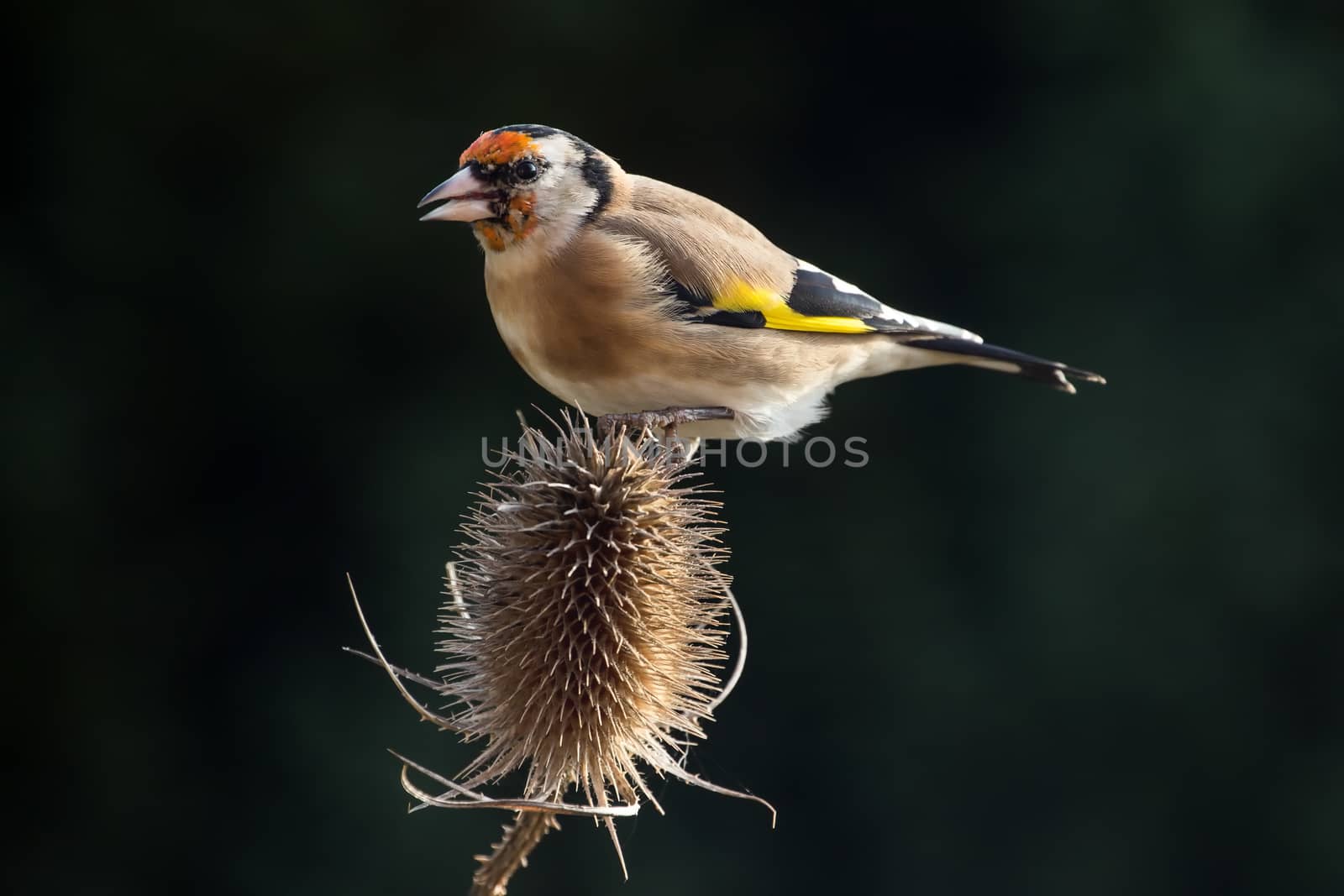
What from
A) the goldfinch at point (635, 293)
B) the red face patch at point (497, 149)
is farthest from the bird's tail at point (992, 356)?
the red face patch at point (497, 149)

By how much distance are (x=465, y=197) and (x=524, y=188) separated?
0.42ft

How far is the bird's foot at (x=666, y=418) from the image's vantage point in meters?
2.30

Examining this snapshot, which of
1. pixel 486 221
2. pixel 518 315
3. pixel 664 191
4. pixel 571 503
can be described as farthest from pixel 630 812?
pixel 664 191

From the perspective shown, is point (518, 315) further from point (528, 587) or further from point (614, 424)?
point (528, 587)

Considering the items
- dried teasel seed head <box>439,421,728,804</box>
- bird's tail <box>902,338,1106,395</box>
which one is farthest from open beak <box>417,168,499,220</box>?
bird's tail <box>902,338,1106,395</box>

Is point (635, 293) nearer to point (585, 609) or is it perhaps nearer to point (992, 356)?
point (585, 609)

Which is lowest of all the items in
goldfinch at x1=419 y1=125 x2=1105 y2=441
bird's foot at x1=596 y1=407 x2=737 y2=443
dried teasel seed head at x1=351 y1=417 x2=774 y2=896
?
dried teasel seed head at x1=351 y1=417 x2=774 y2=896

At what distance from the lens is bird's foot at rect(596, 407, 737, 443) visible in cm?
230

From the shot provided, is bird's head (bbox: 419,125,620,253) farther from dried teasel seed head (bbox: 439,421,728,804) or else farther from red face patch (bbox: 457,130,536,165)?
dried teasel seed head (bbox: 439,421,728,804)

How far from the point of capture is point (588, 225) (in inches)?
95.3

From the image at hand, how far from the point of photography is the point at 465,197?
2.24 metres

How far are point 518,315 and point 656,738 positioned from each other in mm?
949

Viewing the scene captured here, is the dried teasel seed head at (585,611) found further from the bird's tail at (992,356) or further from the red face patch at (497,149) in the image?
the bird's tail at (992,356)

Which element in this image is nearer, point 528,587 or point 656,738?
point 528,587
